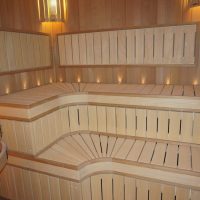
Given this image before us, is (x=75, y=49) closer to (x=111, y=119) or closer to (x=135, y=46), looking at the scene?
(x=135, y=46)

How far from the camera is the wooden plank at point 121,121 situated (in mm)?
3008

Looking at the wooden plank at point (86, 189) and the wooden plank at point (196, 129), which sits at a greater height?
the wooden plank at point (196, 129)

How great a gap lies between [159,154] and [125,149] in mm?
422

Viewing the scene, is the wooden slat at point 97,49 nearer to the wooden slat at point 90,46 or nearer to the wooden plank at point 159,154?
the wooden slat at point 90,46

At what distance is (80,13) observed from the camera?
3.89m

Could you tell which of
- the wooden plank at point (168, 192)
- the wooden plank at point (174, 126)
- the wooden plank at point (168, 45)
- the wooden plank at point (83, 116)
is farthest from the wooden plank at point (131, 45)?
the wooden plank at point (168, 192)

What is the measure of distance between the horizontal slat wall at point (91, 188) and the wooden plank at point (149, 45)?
6.45 ft

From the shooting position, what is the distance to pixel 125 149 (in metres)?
2.71

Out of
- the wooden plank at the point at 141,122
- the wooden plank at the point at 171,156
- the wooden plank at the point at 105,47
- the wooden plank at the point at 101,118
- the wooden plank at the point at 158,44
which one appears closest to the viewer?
the wooden plank at the point at 171,156

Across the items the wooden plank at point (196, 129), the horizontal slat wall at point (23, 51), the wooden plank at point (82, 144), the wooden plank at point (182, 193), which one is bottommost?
the wooden plank at point (182, 193)

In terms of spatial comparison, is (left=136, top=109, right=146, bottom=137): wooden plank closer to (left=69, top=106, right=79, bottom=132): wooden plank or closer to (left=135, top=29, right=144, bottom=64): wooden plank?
(left=69, top=106, right=79, bottom=132): wooden plank

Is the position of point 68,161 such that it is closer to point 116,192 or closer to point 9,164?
point 116,192

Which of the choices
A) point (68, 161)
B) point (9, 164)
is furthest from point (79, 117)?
point (9, 164)

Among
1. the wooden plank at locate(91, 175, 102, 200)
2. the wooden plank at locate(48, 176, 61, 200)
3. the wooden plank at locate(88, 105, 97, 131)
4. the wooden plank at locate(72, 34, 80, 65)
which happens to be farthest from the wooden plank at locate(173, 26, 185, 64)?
the wooden plank at locate(48, 176, 61, 200)
